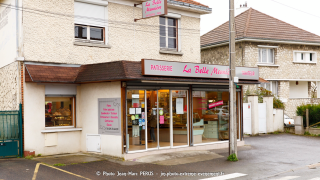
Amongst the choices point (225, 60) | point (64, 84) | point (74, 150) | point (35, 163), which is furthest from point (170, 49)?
point (225, 60)

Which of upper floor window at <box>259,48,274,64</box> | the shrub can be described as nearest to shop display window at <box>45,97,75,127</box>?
the shrub

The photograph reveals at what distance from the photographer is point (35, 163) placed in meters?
10.5

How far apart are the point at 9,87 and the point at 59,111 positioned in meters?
2.03

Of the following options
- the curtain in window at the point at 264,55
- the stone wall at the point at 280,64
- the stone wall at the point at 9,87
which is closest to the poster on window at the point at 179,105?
the stone wall at the point at 9,87

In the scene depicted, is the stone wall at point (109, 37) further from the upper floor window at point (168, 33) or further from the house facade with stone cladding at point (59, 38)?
the upper floor window at point (168, 33)

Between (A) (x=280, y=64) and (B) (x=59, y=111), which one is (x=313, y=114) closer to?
(A) (x=280, y=64)

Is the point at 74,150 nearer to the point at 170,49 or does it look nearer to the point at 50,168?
the point at 50,168

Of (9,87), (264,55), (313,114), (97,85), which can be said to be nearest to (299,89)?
(264,55)

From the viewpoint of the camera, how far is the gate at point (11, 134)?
1134cm

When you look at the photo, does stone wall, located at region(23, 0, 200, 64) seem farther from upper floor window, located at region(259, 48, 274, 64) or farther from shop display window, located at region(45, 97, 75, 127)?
upper floor window, located at region(259, 48, 274, 64)

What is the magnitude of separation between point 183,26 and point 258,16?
12.1 meters

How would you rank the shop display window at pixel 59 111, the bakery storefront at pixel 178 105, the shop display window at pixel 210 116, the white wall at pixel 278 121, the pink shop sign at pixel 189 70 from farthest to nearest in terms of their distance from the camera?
the white wall at pixel 278 121 < the shop display window at pixel 210 116 < the shop display window at pixel 59 111 < the bakery storefront at pixel 178 105 < the pink shop sign at pixel 189 70

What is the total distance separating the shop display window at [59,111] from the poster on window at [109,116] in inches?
59.8

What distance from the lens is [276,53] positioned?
23672 mm
